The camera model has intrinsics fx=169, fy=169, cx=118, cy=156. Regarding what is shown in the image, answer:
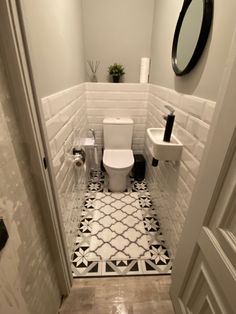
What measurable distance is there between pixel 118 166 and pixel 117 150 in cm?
37

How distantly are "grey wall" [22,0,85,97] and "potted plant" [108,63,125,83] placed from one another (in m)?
0.85

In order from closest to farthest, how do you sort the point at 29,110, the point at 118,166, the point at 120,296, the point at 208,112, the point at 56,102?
the point at 29,110 → the point at 208,112 → the point at 56,102 → the point at 120,296 → the point at 118,166

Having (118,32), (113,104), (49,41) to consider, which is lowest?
(113,104)

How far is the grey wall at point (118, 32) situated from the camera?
189 centimetres

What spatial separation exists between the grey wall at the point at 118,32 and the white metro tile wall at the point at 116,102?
0.17 metres

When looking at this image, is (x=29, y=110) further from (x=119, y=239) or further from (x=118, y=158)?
(x=118, y=158)

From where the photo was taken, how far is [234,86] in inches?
21.3

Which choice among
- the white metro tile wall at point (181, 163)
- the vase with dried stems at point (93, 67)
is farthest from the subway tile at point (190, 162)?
the vase with dried stems at point (93, 67)

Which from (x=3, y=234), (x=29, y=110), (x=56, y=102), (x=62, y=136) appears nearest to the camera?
(x=3, y=234)

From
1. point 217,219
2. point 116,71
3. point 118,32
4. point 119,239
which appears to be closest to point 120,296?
point 119,239

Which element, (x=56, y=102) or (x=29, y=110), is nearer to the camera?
(x=29, y=110)

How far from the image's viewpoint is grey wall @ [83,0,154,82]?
1887mm

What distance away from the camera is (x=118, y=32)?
1.99m

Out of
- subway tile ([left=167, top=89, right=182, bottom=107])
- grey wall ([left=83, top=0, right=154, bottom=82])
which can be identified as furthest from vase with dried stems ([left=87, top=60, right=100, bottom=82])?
subway tile ([left=167, top=89, right=182, bottom=107])
